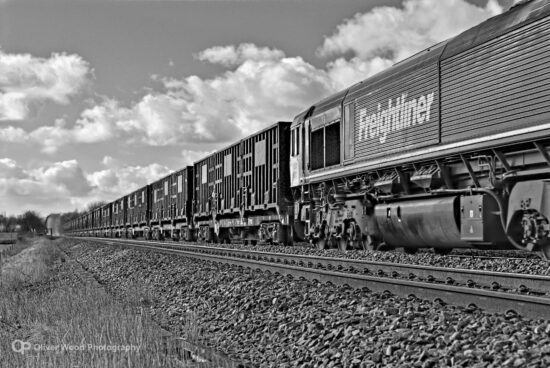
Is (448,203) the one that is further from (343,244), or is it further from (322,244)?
(322,244)

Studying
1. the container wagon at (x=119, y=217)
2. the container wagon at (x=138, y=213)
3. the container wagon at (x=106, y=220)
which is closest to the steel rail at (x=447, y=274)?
the container wagon at (x=138, y=213)

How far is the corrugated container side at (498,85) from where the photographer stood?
8.95 meters

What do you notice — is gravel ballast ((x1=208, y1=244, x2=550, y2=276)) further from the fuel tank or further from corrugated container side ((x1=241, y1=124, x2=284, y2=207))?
corrugated container side ((x1=241, y1=124, x2=284, y2=207))

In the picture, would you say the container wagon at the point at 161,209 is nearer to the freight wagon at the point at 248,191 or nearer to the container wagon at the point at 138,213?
the container wagon at the point at 138,213

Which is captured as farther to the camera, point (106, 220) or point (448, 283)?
point (106, 220)

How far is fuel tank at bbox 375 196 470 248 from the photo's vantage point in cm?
1095

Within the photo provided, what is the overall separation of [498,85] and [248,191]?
546 inches

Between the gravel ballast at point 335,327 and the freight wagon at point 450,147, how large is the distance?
3.55 m

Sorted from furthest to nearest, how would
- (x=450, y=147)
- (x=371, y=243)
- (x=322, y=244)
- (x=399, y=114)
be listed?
(x=322, y=244) → (x=371, y=243) → (x=399, y=114) → (x=450, y=147)

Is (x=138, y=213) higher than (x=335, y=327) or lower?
higher

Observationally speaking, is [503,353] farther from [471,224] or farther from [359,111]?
[359,111]

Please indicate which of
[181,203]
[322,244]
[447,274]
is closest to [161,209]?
[181,203]

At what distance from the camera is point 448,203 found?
11008mm

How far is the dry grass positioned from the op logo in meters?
6.33
